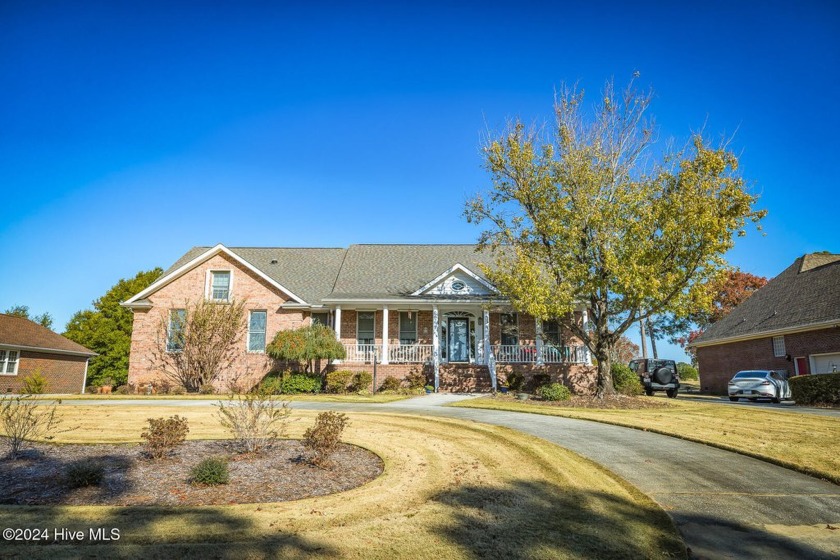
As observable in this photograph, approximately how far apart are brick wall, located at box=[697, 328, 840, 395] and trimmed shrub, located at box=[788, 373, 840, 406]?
433 centimetres

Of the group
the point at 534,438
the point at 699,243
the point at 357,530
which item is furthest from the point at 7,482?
the point at 699,243

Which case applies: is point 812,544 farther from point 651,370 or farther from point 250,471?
point 651,370

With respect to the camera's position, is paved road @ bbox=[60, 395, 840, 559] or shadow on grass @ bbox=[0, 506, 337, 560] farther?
paved road @ bbox=[60, 395, 840, 559]

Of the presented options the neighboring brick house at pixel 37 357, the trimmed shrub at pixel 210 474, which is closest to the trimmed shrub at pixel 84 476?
the trimmed shrub at pixel 210 474

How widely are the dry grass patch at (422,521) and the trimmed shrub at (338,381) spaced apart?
46.2 ft

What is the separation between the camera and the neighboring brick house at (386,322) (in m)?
23.2

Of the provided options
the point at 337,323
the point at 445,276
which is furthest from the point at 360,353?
the point at 445,276

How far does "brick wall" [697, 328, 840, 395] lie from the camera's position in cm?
2336

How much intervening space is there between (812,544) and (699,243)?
1339 centimetres

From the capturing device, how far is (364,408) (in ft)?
49.9

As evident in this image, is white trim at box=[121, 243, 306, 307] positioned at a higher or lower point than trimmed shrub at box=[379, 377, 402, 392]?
higher

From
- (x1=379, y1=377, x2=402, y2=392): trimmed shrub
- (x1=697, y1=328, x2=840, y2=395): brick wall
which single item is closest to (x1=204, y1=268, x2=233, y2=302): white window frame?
(x1=379, y1=377, x2=402, y2=392): trimmed shrub

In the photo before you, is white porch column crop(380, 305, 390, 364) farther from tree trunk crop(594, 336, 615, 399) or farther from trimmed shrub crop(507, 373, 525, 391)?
tree trunk crop(594, 336, 615, 399)

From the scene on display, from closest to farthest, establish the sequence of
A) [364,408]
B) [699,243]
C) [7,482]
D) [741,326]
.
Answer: [7,482]
[364,408]
[699,243]
[741,326]
